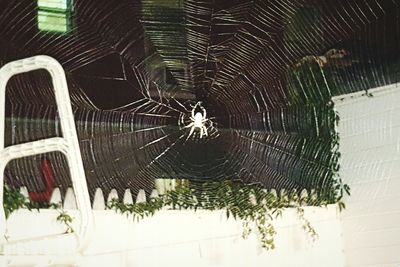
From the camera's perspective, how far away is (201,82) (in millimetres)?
1868

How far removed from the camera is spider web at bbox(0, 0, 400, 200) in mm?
1588

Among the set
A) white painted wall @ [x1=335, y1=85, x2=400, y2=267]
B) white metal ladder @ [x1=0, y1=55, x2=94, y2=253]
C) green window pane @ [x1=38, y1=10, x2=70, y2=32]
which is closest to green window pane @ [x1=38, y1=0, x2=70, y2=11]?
green window pane @ [x1=38, y1=10, x2=70, y2=32]

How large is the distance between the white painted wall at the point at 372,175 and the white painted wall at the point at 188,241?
7 centimetres

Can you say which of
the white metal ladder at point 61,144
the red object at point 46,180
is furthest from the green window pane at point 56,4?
the red object at point 46,180

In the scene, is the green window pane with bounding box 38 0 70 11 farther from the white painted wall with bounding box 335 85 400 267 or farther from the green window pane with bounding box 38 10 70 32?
the white painted wall with bounding box 335 85 400 267

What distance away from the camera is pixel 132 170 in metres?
1.74

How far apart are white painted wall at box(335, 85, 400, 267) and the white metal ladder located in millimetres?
942

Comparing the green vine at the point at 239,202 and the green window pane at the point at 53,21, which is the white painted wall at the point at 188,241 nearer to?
the green vine at the point at 239,202

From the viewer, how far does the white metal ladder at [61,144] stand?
1492mm

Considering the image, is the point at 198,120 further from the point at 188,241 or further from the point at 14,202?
the point at 14,202

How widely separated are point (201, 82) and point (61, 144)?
0.51 metres

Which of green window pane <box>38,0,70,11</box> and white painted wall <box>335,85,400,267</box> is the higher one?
green window pane <box>38,0,70,11</box>

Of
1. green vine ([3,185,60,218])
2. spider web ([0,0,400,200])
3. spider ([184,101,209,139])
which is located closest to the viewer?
green vine ([3,185,60,218])

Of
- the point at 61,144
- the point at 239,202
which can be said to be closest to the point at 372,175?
the point at 239,202
